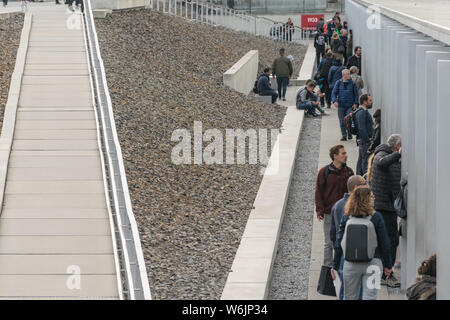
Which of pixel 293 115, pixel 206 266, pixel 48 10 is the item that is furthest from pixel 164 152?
pixel 48 10

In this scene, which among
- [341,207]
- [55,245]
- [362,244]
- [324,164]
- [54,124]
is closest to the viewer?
[362,244]

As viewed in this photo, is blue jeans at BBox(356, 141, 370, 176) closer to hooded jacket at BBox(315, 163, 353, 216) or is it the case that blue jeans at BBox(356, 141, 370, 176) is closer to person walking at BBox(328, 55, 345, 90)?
hooded jacket at BBox(315, 163, 353, 216)

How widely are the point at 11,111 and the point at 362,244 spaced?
8187 mm

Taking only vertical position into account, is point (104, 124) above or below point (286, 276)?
above

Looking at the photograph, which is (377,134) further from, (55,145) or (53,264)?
(53,264)

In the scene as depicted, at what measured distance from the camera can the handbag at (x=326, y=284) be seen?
10039 millimetres

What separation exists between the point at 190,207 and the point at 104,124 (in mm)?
1628

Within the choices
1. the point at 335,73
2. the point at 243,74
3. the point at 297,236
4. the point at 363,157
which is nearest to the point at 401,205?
the point at 297,236

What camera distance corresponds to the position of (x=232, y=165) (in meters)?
16.3

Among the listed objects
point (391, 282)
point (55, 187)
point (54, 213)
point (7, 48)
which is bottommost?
point (391, 282)

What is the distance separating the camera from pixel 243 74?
85.1 feet

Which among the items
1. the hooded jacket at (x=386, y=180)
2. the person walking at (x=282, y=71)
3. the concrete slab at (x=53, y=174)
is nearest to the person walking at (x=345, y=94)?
the concrete slab at (x=53, y=174)

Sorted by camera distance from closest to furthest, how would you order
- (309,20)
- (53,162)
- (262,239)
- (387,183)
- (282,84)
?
(387,183) < (262,239) < (53,162) < (282,84) < (309,20)
